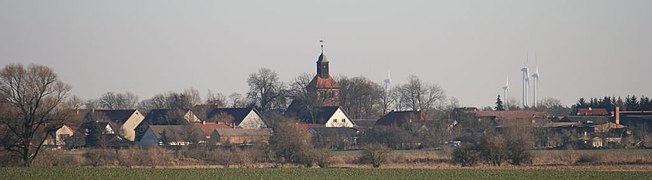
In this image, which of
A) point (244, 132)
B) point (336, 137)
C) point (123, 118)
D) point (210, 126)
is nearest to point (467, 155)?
point (336, 137)

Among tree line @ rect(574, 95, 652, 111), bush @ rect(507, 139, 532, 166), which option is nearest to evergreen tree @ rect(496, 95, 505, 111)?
tree line @ rect(574, 95, 652, 111)

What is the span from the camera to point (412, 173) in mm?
51781

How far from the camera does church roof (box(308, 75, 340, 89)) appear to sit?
129625mm

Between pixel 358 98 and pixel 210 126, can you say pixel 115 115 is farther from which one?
pixel 358 98

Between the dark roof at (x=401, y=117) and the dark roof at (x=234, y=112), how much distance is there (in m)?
13.1

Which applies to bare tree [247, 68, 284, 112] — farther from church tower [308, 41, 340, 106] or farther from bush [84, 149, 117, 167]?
bush [84, 149, 117, 167]

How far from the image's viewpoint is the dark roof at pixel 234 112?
119 m

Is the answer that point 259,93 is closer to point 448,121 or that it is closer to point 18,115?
point 448,121

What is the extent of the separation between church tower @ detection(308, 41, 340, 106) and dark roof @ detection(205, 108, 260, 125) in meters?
9.10

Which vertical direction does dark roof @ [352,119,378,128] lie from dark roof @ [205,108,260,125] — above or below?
below

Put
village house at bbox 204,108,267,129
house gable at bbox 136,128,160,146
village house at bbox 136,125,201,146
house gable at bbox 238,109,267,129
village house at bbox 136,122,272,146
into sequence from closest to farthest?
1. village house at bbox 136,125,201,146
2. village house at bbox 136,122,272,146
3. house gable at bbox 136,128,160,146
4. house gable at bbox 238,109,267,129
5. village house at bbox 204,108,267,129

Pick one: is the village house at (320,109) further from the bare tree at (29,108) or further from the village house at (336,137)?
the bare tree at (29,108)

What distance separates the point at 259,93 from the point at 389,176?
75644 millimetres

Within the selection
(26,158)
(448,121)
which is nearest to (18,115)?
(26,158)
